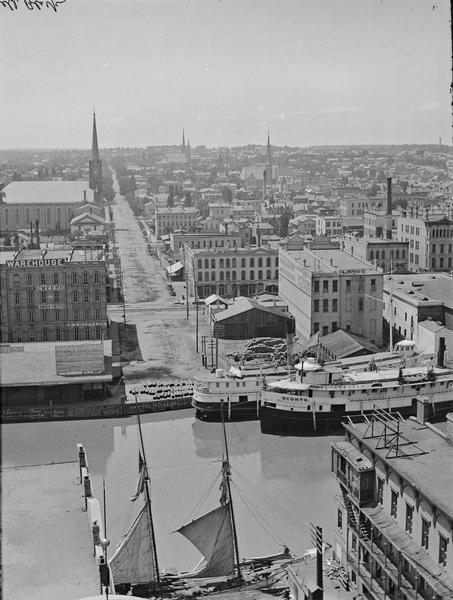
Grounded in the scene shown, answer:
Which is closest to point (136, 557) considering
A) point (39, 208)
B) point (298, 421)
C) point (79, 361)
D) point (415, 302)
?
point (298, 421)

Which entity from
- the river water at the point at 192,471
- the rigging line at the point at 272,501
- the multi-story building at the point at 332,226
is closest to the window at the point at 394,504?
the river water at the point at 192,471

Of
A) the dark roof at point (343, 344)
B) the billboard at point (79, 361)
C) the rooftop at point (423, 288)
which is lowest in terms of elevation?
the dark roof at point (343, 344)

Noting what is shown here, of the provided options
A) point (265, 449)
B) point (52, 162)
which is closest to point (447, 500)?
point (265, 449)

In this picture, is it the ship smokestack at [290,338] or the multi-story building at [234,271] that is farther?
the multi-story building at [234,271]

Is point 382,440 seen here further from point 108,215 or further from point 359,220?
point 108,215

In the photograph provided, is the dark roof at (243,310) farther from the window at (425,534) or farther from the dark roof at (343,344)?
the window at (425,534)
